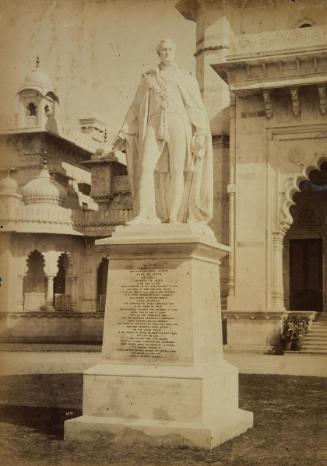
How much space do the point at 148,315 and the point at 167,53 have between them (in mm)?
2828

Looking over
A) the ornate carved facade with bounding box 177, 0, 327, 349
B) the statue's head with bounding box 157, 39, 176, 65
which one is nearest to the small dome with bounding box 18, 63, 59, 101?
the ornate carved facade with bounding box 177, 0, 327, 349

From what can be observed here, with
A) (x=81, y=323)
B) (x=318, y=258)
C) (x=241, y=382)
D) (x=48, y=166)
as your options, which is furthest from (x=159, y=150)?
(x=48, y=166)

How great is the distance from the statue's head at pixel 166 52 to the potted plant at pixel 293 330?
43.2 feet

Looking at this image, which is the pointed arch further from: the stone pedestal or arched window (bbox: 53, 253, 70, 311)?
the stone pedestal

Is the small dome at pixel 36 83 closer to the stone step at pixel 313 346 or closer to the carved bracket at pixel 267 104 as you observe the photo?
the carved bracket at pixel 267 104

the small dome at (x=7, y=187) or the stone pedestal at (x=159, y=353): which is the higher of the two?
the small dome at (x=7, y=187)

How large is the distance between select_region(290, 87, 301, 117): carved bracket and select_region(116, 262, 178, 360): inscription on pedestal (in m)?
14.4

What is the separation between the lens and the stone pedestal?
7145 mm

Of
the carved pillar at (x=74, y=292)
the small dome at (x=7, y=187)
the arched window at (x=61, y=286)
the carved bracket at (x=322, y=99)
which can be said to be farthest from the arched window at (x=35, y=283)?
the carved bracket at (x=322, y=99)

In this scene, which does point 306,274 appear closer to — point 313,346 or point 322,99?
point 313,346

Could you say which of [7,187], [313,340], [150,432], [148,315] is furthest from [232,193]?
[150,432]

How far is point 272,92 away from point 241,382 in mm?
10578

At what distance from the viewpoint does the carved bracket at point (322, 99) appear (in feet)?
67.8

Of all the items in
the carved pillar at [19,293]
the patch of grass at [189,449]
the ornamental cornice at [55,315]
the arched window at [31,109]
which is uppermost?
the arched window at [31,109]
